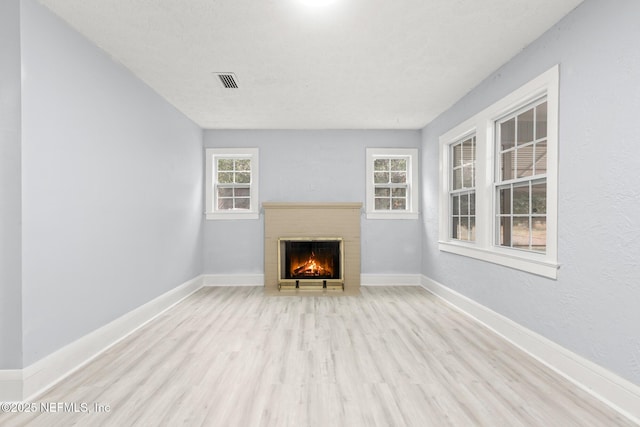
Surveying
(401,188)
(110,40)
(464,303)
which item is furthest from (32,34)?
(401,188)

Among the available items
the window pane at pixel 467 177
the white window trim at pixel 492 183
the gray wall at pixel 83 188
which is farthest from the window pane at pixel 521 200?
the gray wall at pixel 83 188

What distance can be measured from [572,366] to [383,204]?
3801 mm

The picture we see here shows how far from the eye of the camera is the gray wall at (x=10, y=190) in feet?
6.96

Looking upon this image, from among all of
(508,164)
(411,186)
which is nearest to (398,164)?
(411,186)

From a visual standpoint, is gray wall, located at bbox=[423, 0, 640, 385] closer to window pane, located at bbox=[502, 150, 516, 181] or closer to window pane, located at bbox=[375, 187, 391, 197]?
window pane, located at bbox=[502, 150, 516, 181]

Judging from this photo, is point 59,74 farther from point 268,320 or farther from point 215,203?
point 215,203

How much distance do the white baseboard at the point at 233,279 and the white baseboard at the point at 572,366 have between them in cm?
342

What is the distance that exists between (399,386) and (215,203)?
4485mm

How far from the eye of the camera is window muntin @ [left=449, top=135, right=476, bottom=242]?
423cm

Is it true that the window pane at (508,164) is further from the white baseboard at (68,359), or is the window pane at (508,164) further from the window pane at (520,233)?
the white baseboard at (68,359)

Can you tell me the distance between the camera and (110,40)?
284 cm

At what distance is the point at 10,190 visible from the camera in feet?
7.00

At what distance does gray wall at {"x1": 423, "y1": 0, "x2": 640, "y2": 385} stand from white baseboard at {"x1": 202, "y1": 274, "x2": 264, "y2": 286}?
4002 millimetres

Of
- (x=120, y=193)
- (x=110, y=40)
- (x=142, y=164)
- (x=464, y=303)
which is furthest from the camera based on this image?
(x=464, y=303)
